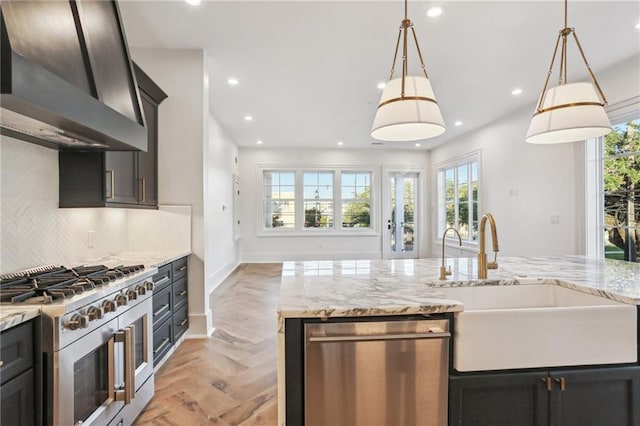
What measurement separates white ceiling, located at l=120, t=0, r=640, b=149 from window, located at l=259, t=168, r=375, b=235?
322 centimetres

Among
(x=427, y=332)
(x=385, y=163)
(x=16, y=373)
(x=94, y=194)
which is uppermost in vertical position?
(x=385, y=163)

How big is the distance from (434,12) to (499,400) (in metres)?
2.70

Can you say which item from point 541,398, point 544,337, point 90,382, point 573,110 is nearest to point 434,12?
point 573,110

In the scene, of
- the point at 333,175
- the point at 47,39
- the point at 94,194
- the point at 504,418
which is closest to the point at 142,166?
the point at 94,194

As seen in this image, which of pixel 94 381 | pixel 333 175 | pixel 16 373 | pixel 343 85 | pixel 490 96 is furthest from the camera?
pixel 333 175

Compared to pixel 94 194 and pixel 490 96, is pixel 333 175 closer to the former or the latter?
pixel 490 96

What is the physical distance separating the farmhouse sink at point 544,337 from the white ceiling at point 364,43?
233cm

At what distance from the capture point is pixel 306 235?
7773 mm

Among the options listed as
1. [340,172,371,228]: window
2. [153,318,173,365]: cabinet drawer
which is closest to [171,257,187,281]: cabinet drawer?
[153,318,173,365]: cabinet drawer

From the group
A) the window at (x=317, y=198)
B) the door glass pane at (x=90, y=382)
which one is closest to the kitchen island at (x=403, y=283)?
the door glass pane at (x=90, y=382)

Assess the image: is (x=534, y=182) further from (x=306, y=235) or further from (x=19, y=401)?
(x=19, y=401)

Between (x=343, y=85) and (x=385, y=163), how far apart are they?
13.9ft

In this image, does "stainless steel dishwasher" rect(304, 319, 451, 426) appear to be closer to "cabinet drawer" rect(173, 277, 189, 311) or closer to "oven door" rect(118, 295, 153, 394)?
"oven door" rect(118, 295, 153, 394)

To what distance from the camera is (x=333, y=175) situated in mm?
7898
